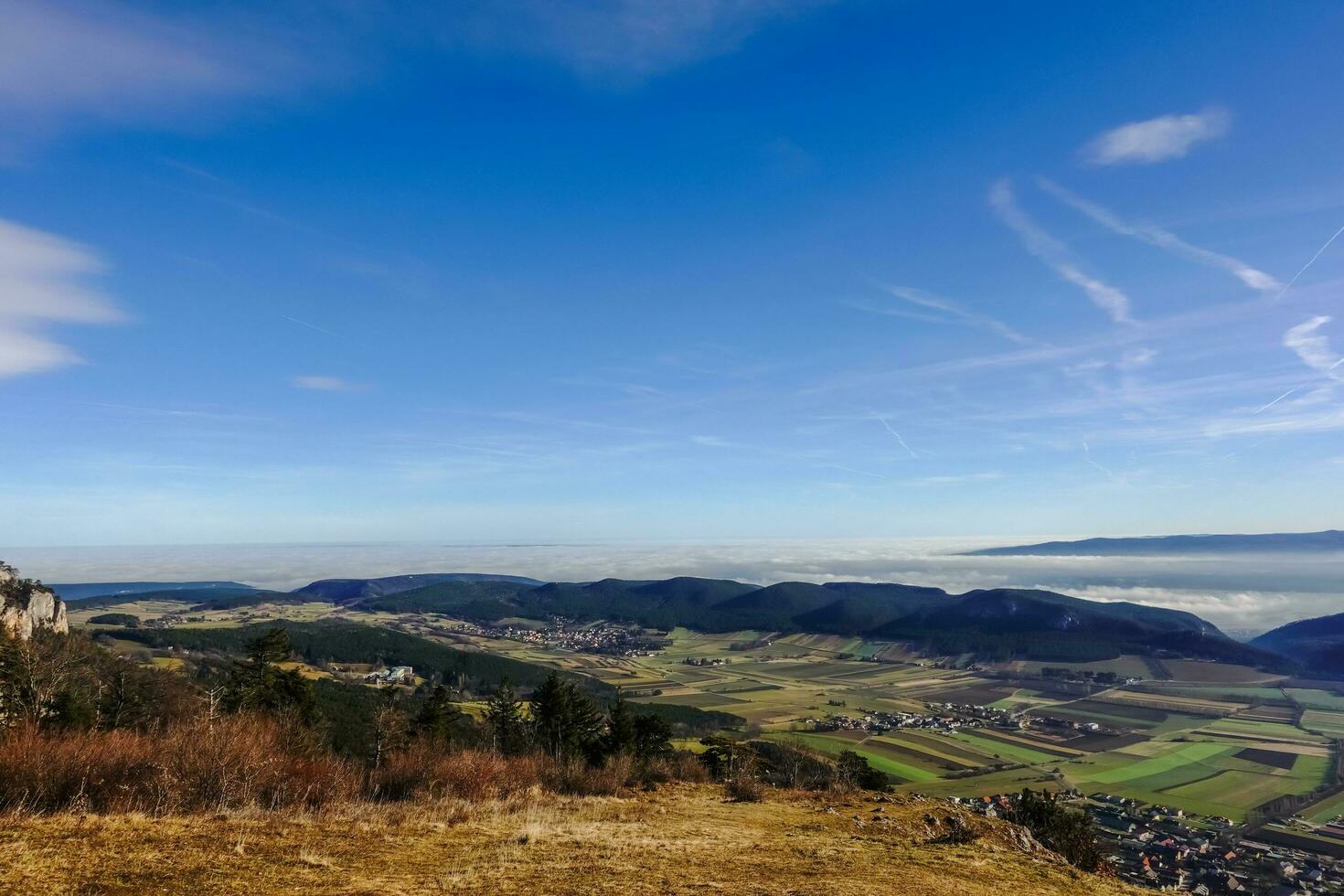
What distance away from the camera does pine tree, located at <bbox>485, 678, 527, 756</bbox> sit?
5749 cm

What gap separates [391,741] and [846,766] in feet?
134

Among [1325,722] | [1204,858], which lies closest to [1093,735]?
[1325,722]

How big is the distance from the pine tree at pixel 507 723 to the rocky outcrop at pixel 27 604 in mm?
109864

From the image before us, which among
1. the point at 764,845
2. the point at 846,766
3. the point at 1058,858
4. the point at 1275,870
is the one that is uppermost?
the point at 764,845

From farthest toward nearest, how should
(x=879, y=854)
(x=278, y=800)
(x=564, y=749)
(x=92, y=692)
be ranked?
1. (x=92, y=692)
2. (x=564, y=749)
3. (x=278, y=800)
4. (x=879, y=854)

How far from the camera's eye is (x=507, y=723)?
62625 millimetres

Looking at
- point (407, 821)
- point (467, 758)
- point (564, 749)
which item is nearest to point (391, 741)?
point (564, 749)

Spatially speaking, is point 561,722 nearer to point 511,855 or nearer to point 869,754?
point 511,855

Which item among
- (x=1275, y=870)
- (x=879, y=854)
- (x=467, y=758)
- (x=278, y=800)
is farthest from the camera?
(x=1275, y=870)

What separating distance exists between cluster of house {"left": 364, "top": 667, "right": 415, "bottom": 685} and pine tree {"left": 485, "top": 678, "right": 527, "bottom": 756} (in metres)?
104

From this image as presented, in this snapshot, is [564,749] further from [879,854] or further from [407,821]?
[879,854]

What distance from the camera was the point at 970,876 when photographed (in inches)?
709

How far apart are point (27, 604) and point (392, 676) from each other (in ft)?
258

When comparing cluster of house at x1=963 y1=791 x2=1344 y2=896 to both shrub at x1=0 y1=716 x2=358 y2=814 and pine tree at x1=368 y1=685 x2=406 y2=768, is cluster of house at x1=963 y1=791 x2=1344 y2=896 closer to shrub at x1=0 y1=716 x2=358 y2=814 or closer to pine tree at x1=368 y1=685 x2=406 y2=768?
shrub at x1=0 y1=716 x2=358 y2=814
